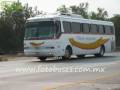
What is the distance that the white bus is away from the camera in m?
31.4

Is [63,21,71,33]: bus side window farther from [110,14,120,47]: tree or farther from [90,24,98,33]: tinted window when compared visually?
[110,14,120,47]: tree

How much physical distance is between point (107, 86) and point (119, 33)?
2251 inches

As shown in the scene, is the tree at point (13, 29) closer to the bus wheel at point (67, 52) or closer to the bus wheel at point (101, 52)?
the bus wheel at point (101, 52)

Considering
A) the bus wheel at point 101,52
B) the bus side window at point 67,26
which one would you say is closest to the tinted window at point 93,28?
the bus wheel at point 101,52

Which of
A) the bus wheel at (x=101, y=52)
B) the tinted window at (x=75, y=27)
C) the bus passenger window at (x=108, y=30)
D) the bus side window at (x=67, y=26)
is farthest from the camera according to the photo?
the bus passenger window at (x=108, y=30)

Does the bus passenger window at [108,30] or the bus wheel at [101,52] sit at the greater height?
the bus passenger window at [108,30]

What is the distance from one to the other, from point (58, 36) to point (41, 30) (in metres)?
1.20

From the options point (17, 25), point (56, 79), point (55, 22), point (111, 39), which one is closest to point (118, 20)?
point (17, 25)

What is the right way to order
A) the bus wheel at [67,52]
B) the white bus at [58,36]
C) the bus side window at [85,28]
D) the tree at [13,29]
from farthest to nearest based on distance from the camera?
the tree at [13,29], the bus side window at [85,28], the bus wheel at [67,52], the white bus at [58,36]

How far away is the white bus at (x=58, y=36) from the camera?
31.4 m

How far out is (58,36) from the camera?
31.7m

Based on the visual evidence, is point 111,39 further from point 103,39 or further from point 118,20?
point 118,20

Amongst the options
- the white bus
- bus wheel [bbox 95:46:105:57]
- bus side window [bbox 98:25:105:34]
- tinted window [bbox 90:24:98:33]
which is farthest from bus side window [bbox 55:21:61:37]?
bus wheel [bbox 95:46:105:57]

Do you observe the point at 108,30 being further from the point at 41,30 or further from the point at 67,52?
the point at 41,30
